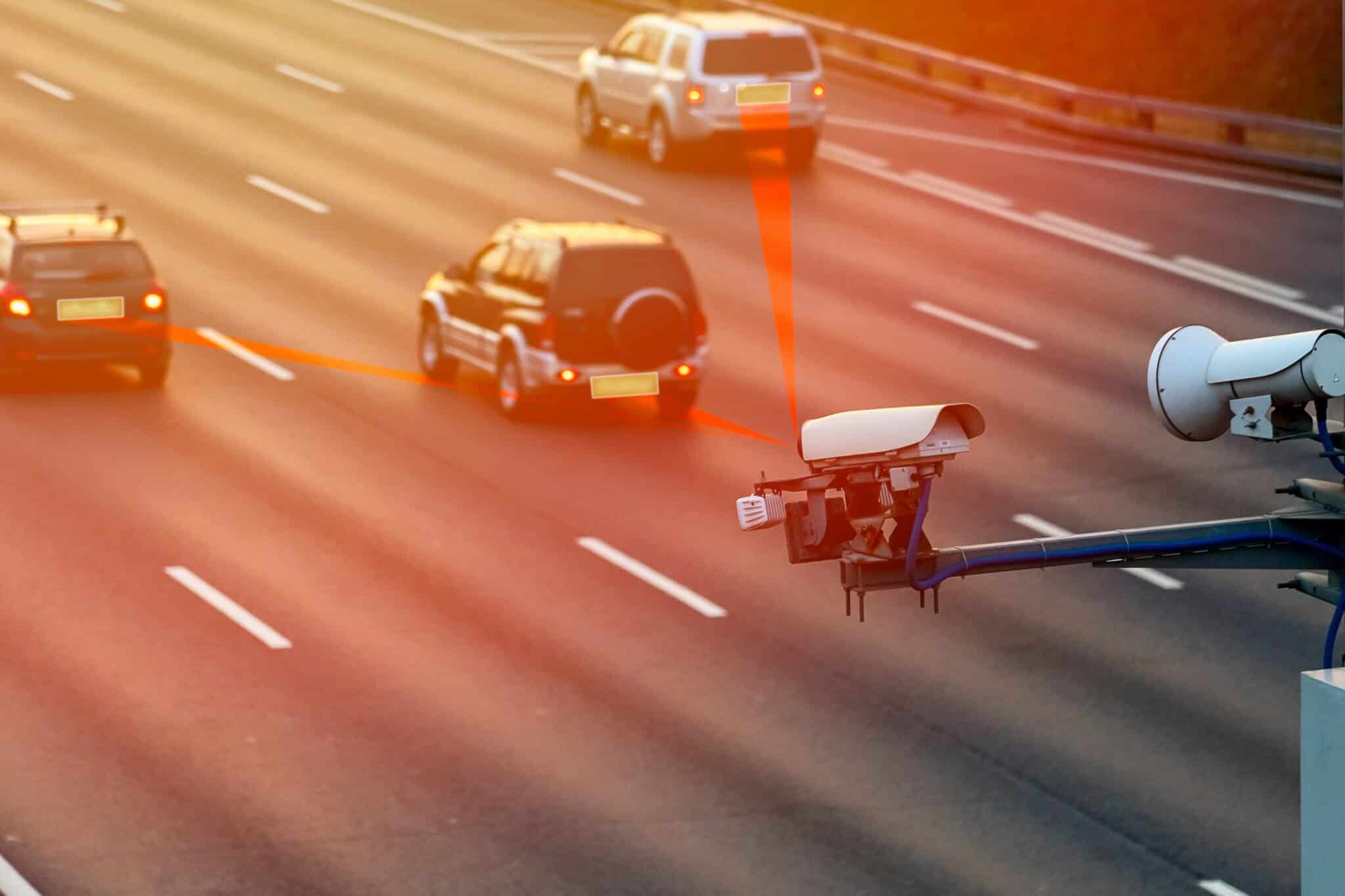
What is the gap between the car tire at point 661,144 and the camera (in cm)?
3425

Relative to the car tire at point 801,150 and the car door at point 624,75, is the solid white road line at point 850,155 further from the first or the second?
the car door at point 624,75

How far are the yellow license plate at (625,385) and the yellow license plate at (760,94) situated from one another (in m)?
11.0

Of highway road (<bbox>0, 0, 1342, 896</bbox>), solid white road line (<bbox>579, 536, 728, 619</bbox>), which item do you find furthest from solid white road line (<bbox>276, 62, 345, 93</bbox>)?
solid white road line (<bbox>579, 536, 728, 619</bbox>)

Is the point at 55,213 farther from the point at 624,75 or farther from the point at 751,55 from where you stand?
the point at 751,55

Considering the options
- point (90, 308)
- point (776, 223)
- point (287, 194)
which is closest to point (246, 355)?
point (90, 308)

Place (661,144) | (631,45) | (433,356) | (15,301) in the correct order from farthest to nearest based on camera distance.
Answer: (631,45)
(661,144)
(433,356)
(15,301)

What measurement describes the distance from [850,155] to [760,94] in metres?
2.62

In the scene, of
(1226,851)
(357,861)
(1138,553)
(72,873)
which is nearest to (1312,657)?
(1226,851)

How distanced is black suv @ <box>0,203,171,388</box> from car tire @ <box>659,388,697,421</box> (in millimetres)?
4952

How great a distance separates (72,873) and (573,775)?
129 inches

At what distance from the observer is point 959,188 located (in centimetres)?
3350

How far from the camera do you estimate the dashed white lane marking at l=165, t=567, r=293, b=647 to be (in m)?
17.3

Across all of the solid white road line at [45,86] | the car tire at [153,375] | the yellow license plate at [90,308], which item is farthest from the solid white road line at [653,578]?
the solid white road line at [45,86]

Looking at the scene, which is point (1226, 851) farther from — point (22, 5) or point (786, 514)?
→ point (22, 5)
